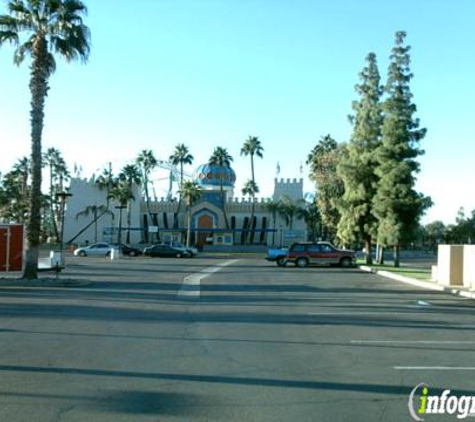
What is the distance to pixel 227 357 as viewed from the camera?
948 centimetres

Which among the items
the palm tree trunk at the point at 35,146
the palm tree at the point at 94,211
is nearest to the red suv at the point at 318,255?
the palm tree trunk at the point at 35,146

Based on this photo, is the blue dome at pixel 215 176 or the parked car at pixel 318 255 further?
the blue dome at pixel 215 176

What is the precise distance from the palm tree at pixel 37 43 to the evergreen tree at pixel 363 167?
884 inches

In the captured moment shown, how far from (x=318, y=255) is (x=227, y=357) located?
31.9 m

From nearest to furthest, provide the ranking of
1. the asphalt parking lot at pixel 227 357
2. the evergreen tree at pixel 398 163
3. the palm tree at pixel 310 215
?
the asphalt parking lot at pixel 227 357 < the evergreen tree at pixel 398 163 < the palm tree at pixel 310 215

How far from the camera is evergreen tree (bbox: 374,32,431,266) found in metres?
37.7

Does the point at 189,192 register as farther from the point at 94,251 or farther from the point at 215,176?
the point at 94,251

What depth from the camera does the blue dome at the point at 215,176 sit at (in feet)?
296

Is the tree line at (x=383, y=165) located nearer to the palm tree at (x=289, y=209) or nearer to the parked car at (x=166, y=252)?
the parked car at (x=166, y=252)

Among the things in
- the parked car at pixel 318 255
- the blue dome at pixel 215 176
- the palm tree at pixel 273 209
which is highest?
the blue dome at pixel 215 176

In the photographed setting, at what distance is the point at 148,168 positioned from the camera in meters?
91.6

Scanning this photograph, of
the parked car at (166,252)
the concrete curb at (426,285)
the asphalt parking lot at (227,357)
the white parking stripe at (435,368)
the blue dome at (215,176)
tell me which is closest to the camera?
the asphalt parking lot at (227,357)

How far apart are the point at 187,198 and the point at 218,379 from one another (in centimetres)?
7339

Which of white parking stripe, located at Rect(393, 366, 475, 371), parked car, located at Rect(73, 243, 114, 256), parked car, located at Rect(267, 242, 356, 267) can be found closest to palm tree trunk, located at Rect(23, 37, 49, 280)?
white parking stripe, located at Rect(393, 366, 475, 371)
